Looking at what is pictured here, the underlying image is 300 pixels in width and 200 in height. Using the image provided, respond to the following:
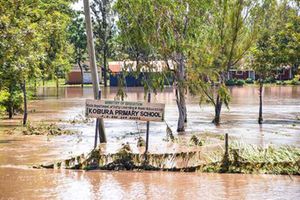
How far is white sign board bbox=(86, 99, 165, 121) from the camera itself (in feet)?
44.6

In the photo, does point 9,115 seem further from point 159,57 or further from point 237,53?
point 237,53

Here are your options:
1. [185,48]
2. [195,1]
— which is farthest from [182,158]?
[195,1]

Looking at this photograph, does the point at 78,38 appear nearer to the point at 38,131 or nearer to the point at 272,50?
the point at 272,50

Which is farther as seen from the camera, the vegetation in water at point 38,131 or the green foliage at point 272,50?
the green foliage at point 272,50

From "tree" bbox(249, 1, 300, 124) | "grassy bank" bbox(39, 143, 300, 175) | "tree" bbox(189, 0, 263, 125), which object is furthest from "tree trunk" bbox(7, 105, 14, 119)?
"grassy bank" bbox(39, 143, 300, 175)

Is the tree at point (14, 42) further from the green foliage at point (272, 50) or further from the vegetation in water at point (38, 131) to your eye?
the green foliage at point (272, 50)

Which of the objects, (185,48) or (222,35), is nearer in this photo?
(185,48)

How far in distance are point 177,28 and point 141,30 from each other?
3.41m

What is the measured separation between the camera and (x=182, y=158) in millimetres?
13641

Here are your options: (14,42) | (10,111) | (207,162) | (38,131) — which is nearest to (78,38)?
(10,111)

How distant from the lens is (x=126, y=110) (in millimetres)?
13867

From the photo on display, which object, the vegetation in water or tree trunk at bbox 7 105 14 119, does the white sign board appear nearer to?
the vegetation in water

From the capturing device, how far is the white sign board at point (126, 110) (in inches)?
535

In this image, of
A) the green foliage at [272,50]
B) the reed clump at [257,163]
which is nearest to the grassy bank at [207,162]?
the reed clump at [257,163]
